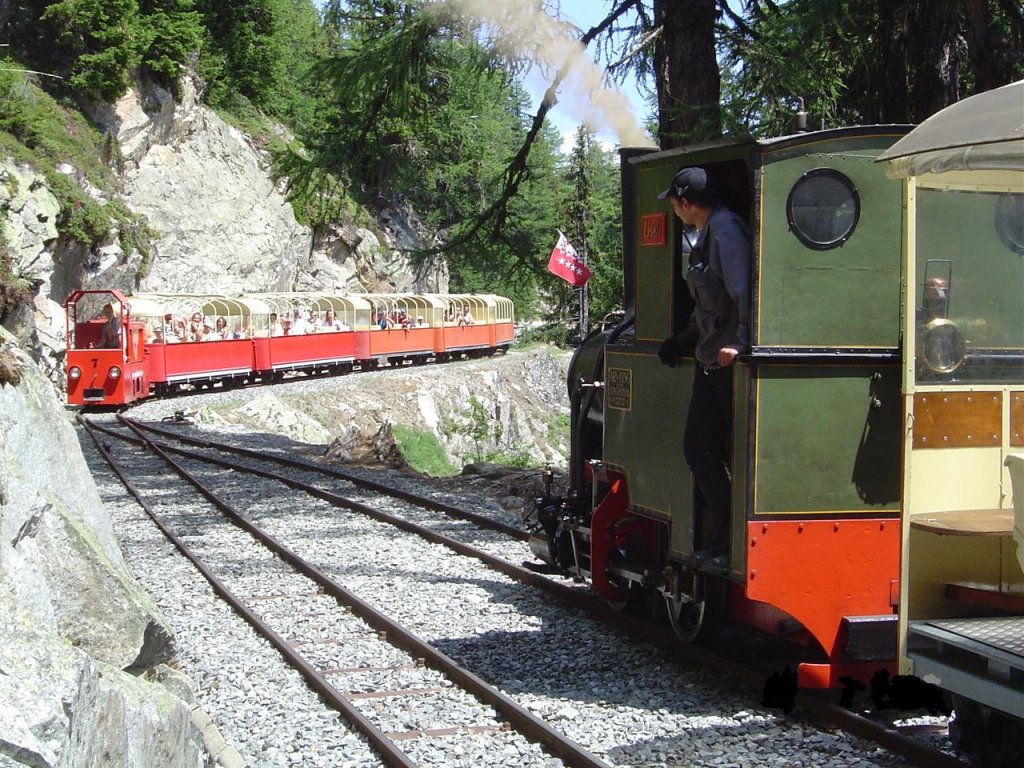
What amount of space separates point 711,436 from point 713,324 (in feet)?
1.76

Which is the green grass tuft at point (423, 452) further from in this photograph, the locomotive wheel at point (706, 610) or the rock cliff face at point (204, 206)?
the locomotive wheel at point (706, 610)

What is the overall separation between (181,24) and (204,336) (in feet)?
52.7

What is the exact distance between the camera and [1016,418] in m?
4.88

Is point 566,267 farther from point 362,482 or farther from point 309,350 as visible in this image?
point 309,350

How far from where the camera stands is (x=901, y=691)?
17.4 feet

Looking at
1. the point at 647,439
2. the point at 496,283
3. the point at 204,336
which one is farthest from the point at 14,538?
the point at 204,336

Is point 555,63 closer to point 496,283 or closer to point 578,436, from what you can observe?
point 496,283

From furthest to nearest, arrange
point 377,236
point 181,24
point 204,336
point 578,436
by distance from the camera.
Answer: point 377,236
point 181,24
point 204,336
point 578,436

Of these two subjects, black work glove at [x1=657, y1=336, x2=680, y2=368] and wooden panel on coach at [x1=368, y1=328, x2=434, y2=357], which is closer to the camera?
black work glove at [x1=657, y1=336, x2=680, y2=368]

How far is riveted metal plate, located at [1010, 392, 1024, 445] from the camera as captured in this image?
4.85 metres

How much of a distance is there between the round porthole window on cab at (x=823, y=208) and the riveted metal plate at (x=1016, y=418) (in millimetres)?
1023

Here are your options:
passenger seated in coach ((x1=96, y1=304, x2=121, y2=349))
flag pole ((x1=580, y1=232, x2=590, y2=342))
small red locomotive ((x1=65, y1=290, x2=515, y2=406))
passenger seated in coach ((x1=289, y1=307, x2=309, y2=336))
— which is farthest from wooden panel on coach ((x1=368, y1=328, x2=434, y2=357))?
passenger seated in coach ((x1=96, y1=304, x2=121, y2=349))

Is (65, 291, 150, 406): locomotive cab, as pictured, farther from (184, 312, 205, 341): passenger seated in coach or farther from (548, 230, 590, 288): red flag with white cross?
(548, 230, 590, 288): red flag with white cross

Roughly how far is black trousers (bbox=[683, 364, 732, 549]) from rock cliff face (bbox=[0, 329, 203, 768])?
2511 mm
